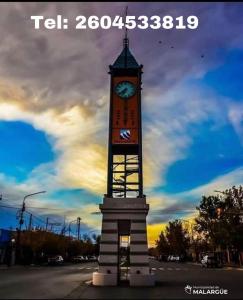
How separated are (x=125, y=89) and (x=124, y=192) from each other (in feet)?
20.0

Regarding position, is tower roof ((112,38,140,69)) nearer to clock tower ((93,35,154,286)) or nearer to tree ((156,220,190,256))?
clock tower ((93,35,154,286))

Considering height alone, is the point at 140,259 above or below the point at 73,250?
below

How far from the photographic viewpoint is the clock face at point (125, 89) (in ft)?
82.7

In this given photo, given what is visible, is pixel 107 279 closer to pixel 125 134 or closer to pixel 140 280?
pixel 140 280

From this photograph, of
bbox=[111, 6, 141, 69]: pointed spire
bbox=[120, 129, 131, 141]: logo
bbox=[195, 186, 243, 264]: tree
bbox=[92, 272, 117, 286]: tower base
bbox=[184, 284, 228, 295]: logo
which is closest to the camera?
bbox=[184, 284, 228, 295]: logo

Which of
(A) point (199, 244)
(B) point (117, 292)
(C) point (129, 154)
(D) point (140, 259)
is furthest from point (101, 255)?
(A) point (199, 244)

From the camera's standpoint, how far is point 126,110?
24797 mm

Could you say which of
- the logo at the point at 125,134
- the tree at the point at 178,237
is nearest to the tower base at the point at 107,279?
the logo at the point at 125,134

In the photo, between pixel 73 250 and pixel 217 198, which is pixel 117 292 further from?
pixel 73 250

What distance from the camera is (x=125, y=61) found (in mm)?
26453

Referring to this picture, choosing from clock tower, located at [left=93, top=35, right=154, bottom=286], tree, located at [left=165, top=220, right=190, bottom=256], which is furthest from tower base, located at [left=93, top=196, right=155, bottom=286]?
tree, located at [left=165, top=220, right=190, bottom=256]

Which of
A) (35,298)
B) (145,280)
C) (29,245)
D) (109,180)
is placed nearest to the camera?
(35,298)

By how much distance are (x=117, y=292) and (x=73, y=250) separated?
92.9m

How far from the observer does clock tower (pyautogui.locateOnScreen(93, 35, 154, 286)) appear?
868 inches
